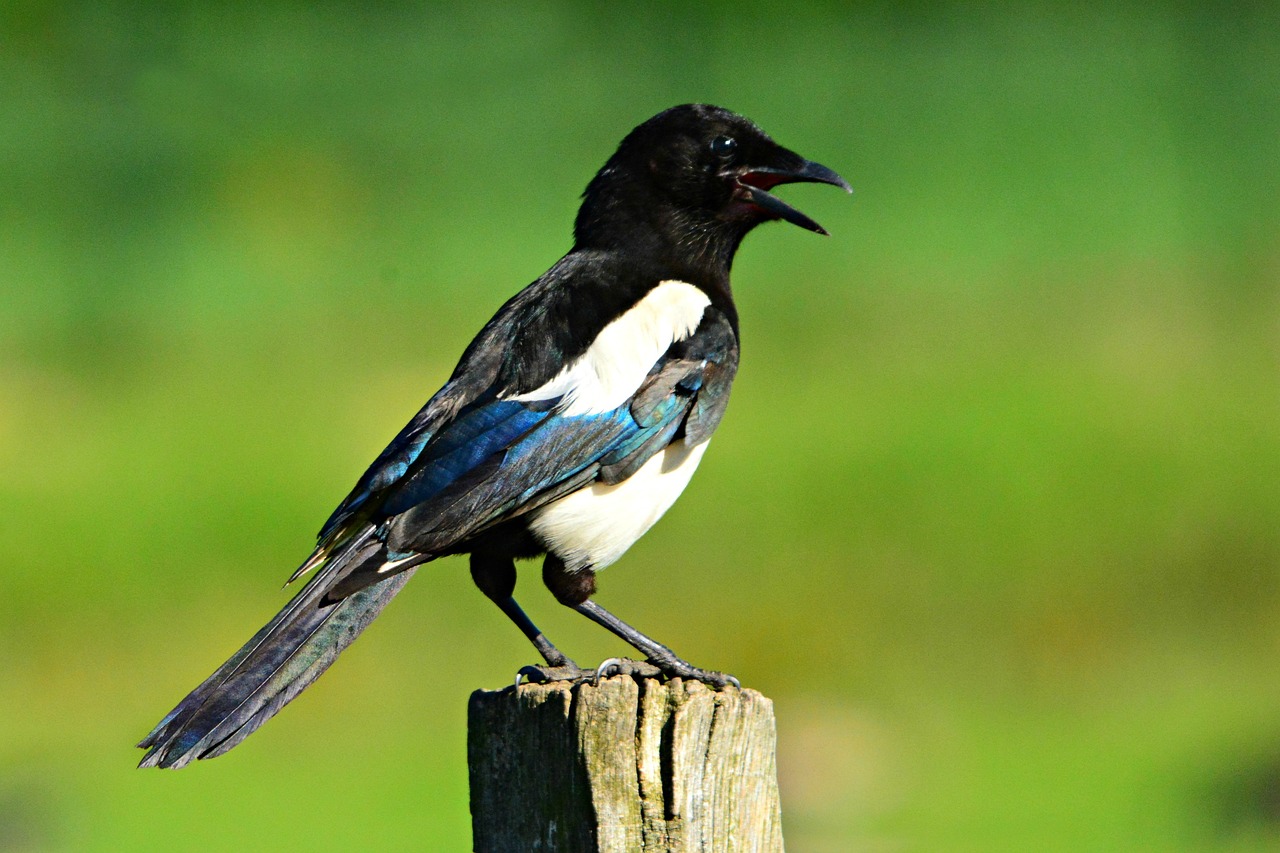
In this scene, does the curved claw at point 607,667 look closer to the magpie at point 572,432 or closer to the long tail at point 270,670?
the magpie at point 572,432

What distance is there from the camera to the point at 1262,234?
11875 mm

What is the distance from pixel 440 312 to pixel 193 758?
7.62 metres

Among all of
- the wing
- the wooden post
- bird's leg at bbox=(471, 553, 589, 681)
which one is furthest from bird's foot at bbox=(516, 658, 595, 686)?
the wooden post

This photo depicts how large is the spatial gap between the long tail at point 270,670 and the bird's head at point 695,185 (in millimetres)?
947

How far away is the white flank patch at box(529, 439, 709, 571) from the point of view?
2807mm

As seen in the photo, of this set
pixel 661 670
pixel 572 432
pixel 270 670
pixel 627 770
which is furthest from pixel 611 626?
pixel 627 770

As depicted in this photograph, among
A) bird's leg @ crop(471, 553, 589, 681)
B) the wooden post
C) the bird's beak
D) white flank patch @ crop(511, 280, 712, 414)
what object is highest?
the bird's beak

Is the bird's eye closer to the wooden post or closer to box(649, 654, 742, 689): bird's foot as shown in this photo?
box(649, 654, 742, 689): bird's foot

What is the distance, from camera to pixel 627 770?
2.10 m

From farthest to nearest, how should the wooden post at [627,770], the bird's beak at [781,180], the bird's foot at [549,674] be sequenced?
the bird's beak at [781,180], the bird's foot at [549,674], the wooden post at [627,770]

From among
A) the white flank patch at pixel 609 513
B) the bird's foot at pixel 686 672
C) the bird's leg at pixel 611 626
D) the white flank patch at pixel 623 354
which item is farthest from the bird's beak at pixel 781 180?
the bird's foot at pixel 686 672

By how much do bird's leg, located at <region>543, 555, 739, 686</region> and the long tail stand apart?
36cm

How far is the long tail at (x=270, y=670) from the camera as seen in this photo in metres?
2.34

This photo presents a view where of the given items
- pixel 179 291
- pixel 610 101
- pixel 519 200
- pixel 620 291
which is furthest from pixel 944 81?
pixel 620 291
